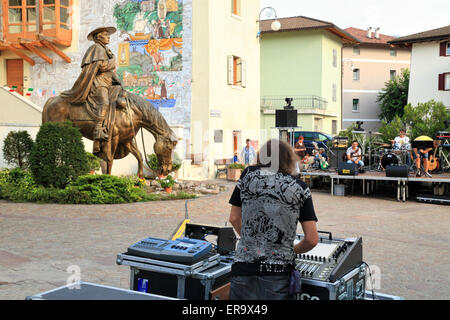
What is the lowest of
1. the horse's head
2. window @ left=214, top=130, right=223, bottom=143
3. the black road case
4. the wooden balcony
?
the black road case

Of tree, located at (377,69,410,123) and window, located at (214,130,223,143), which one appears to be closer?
window, located at (214,130,223,143)

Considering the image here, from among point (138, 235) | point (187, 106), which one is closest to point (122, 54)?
point (187, 106)

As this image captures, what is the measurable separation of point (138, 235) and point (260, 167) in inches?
228

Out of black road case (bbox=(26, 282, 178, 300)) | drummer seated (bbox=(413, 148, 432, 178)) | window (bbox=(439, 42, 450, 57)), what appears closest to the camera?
black road case (bbox=(26, 282, 178, 300))

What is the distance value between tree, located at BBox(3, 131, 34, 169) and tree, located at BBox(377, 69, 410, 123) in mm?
38333

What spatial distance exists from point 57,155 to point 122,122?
5.87 feet

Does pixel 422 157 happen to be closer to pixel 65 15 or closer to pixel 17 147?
pixel 17 147

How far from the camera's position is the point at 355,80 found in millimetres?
52625

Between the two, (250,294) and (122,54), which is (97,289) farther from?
(122,54)

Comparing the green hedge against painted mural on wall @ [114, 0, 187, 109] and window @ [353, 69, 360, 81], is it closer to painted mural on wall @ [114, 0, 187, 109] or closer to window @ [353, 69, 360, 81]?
painted mural on wall @ [114, 0, 187, 109]

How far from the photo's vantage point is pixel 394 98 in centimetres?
4872

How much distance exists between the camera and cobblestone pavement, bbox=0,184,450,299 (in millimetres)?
6059

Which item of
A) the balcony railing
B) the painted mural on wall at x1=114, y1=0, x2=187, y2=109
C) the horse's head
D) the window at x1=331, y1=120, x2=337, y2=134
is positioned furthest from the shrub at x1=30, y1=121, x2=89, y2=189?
the window at x1=331, y1=120, x2=337, y2=134

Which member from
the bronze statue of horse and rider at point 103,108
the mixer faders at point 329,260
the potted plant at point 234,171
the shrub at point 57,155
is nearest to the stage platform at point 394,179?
the potted plant at point 234,171
